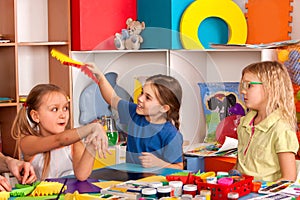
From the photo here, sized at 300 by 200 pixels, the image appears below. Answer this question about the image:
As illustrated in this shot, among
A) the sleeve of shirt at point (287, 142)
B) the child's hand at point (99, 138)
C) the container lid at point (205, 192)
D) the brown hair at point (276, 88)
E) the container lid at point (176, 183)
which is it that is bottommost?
the container lid at point (205, 192)

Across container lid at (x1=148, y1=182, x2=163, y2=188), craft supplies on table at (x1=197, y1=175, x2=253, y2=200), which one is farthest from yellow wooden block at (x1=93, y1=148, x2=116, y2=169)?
craft supplies on table at (x1=197, y1=175, x2=253, y2=200)

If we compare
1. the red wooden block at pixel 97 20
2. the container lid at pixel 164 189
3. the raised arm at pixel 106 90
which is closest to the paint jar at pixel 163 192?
the container lid at pixel 164 189

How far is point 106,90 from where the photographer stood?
201 cm

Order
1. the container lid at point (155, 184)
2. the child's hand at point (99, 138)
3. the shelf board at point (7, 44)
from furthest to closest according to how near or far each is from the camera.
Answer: the shelf board at point (7, 44), the child's hand at point (99, 138), the container lid at point (155, 184)

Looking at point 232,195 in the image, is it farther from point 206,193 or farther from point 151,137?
point 151,137

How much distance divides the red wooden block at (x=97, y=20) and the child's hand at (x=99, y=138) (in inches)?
57.0

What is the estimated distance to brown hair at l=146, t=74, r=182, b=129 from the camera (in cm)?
184

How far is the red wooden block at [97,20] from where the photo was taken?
3.27 metres

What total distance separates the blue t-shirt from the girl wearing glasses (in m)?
0.34

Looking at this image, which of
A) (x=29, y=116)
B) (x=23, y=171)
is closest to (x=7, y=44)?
(x=29, y=116)

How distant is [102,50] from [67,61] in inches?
49.8

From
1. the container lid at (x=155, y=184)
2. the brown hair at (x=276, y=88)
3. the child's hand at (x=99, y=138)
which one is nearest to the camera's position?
the container lid at (x=155, y=184)

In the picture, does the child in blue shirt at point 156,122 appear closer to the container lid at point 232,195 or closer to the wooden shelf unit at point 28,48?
the container lid at point 232,195

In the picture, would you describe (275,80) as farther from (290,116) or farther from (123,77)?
(123,77)
